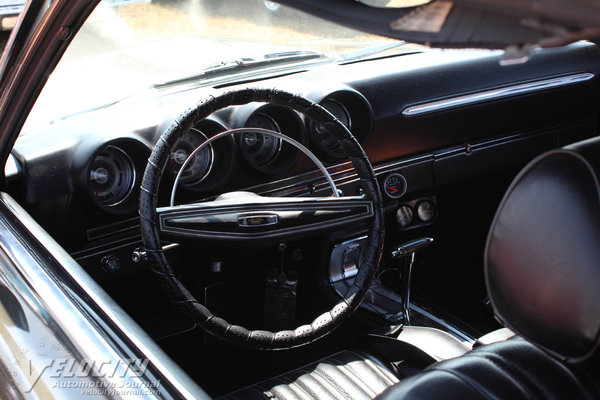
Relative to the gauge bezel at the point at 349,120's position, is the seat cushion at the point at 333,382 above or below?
below

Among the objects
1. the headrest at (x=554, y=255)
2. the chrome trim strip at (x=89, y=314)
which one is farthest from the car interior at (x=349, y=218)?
the chrome trim strip at (x=89, y=314)

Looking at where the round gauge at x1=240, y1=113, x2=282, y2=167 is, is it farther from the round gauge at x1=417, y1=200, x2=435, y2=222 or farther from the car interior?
the round gauge at x1=417, y1=200, x2=435, y2=222

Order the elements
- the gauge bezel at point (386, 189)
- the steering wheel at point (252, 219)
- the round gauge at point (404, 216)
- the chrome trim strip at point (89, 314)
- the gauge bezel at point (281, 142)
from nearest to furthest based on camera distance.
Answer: the chrome trim strip at point (89, 314), the steering wheel at point (252, 219), the gauge bezel at point (281, 142), the gauge bezel at point (386, 189), the round gauge at point (404, 216)

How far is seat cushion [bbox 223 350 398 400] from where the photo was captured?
6.56ft

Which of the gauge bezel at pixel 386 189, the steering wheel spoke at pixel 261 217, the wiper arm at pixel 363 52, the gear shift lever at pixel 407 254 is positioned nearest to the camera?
the steering wheel spoke at pixel 261 217

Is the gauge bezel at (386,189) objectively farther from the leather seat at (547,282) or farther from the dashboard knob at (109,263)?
the leather seat at (547,282)

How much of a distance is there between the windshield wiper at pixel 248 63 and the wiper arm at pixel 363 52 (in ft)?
0.35

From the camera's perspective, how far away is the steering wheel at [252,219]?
5.90 feet

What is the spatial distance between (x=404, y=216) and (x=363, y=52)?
0.86 metres

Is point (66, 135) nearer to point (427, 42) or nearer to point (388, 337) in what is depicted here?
point (388, 337)

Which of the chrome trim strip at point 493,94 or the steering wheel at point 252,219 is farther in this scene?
the chrome trim strip at point 493,94

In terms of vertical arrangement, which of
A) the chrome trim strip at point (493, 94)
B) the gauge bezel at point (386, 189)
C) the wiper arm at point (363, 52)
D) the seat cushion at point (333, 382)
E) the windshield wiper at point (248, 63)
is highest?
the windshield wiper at point (248, 63)

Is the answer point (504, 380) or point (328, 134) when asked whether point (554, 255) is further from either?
point (328, 134)

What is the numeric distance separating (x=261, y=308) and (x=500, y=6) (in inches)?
87.3
